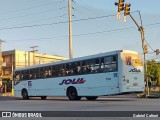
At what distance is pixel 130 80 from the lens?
78.3ft

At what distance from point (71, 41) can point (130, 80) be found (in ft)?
58.0

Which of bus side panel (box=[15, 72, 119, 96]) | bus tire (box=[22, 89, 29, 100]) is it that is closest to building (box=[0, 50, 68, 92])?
bus tire (box=[22, 89, 29, 100])

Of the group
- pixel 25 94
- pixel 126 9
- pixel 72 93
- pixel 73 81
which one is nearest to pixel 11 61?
pixel 25 94

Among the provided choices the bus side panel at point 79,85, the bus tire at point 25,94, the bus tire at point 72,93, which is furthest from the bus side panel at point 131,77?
the bus tire at point 25,94

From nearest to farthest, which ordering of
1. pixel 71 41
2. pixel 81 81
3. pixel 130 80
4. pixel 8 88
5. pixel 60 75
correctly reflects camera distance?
pixel 130 80
pixel 81 81
pixel 60 75
pixel 71 41
pixel 8 88

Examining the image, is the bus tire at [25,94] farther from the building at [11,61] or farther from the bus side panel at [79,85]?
the building at [11,61]

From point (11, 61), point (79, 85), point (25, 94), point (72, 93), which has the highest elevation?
point (11, 61)

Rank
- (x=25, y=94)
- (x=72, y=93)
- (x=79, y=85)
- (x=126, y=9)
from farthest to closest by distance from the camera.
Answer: (x=25, y=94), (x=72, y=93), (x=79, y=85), (x=126, y=9)

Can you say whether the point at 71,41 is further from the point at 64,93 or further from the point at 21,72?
the point at 64,93

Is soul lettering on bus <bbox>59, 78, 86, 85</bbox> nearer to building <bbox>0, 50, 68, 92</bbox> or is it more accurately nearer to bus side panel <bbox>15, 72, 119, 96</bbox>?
bus side panel <bbox>15, 72, 119, 96</bbox>

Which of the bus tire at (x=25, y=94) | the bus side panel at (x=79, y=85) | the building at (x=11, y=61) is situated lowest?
the bus tire at (x=25, y=94)

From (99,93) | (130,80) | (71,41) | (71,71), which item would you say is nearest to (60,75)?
(71,71)

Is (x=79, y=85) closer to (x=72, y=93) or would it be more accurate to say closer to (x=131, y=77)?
(x=72, y=93)

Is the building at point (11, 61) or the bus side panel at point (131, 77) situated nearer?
the bus side panel at point (131, 77)
